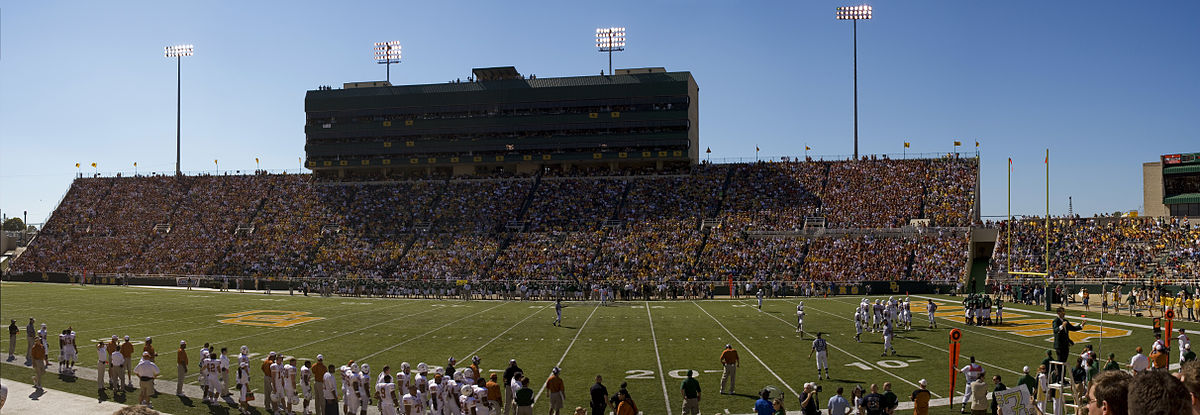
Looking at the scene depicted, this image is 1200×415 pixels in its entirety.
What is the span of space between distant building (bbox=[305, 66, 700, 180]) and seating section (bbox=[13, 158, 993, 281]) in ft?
8.04

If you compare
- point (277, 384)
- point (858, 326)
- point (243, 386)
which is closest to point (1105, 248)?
point (858, 326)

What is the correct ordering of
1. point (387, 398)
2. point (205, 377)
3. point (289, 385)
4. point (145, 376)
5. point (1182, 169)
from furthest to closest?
point (1182, 169) < point (205, 377) < point (145, 376) < point (289, 385) < point (387, 398)

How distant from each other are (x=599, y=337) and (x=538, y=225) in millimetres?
31975

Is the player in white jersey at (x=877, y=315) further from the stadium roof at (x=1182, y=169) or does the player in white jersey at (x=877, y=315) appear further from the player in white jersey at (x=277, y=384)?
the stadium roof at (x=1182, y=169)

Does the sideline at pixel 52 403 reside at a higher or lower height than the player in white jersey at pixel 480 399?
lower

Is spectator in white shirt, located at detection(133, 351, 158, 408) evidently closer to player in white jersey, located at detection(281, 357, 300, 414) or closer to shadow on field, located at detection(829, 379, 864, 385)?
player in white jersey, located at detection(281, 357, 300, 414)

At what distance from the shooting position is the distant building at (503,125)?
65.7 meters

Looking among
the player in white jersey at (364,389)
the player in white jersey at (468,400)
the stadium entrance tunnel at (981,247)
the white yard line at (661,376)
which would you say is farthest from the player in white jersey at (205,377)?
the stadium entrance tunnel at (981,247)

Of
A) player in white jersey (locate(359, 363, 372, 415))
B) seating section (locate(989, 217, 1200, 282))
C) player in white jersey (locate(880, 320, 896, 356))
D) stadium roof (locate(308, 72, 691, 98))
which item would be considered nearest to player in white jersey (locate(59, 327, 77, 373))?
player in white jersey (locate(359, 363, 372, 415))

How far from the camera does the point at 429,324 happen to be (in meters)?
30.0

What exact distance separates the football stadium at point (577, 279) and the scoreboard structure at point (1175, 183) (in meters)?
0.15

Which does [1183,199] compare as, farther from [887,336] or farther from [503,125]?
[503,125]

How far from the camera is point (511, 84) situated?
68.0m

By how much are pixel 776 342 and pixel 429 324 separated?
13.1m
